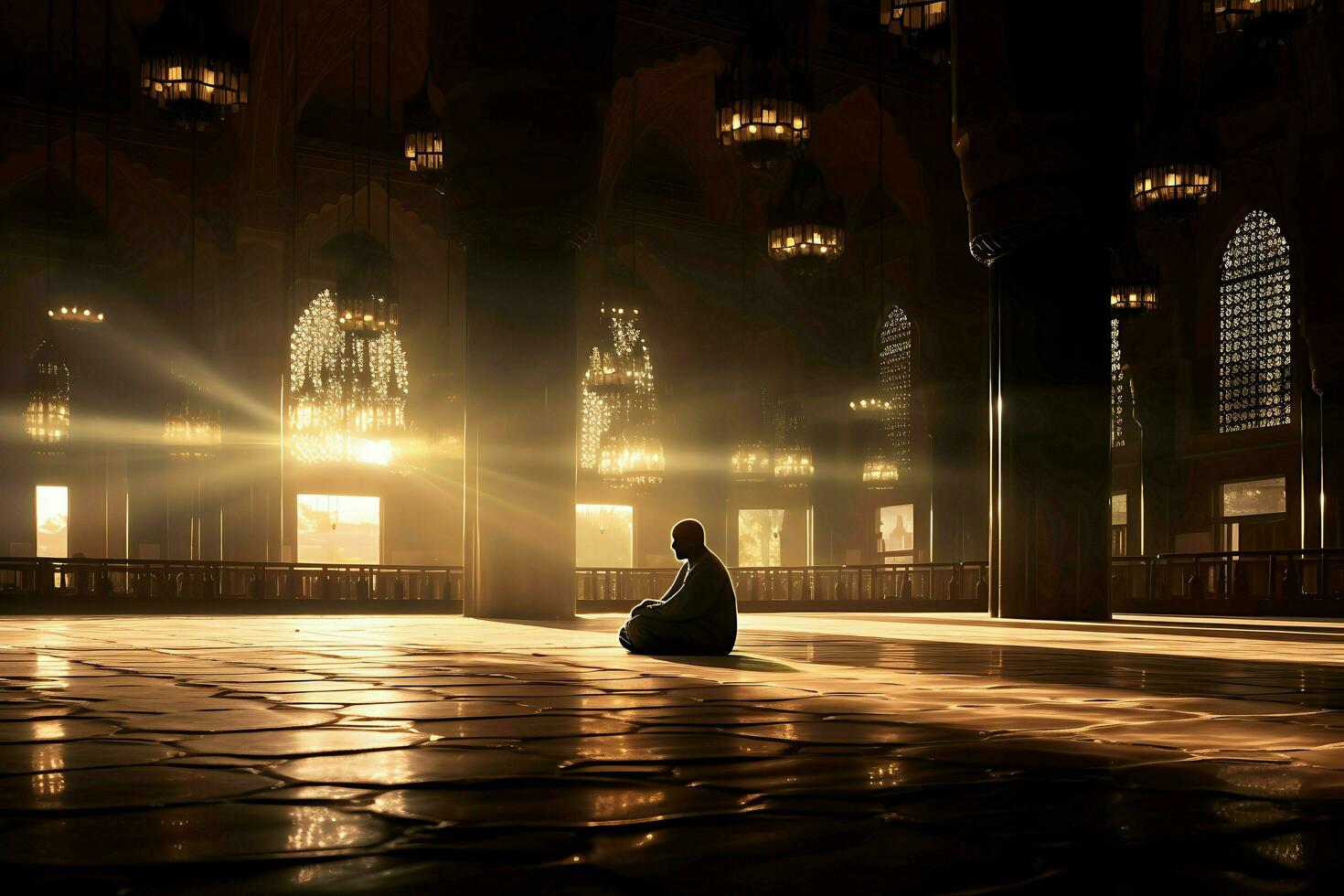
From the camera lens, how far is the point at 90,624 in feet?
28.9

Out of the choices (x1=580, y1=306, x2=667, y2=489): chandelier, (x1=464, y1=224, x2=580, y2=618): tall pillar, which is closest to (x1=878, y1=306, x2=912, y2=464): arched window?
(x1=580, y1=306, x2=667, y2=489): chandelier

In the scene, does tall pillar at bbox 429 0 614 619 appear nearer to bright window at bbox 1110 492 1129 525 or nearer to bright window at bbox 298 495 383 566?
bright window at bbox 298 495 383 566

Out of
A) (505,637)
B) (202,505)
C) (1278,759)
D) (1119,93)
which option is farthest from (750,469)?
(1278,759)

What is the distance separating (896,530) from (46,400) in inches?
666

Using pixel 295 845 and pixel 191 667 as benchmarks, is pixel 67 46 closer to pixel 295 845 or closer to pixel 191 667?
pixel 191 667

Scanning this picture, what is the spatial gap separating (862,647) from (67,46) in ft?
50.7

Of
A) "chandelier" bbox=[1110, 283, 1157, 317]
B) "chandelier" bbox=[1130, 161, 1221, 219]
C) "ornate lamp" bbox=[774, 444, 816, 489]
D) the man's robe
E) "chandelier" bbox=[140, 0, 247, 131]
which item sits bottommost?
the man's robe

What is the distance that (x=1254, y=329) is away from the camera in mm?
20000

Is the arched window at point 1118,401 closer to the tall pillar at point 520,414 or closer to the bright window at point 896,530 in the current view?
the bright window at point 896,530

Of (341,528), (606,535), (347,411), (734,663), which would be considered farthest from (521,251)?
(606,535)

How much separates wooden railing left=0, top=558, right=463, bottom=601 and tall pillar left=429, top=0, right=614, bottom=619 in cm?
473

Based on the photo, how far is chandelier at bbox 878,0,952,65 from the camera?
9773mm

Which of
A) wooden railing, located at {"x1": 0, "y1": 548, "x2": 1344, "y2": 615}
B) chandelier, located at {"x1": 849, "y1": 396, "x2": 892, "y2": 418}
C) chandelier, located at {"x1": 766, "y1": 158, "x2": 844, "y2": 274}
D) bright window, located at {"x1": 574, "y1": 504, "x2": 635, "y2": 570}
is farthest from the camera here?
bright window, located at {"x1": 574, "y1": 504, "x2": 635, "y2": 570}

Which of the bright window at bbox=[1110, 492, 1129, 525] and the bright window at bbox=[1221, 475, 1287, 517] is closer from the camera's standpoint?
the bright window at bbox=[1221, 475, 1287, 517]
